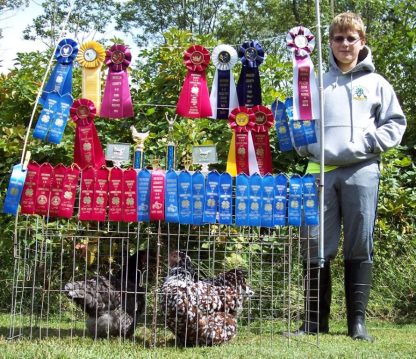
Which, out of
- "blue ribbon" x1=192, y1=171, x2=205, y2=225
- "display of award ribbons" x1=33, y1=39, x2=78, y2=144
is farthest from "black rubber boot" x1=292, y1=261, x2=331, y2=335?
"display of award ribbons" x1=33, y1=39, x2=78, y2=144

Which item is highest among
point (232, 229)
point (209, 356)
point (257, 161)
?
point (257, 161)

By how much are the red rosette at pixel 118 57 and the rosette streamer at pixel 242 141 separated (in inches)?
29.6

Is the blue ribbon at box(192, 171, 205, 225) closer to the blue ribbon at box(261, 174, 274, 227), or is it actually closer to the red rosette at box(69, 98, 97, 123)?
the blue ribbon at box(261, 174, 274, 227)

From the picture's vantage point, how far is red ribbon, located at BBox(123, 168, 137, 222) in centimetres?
369

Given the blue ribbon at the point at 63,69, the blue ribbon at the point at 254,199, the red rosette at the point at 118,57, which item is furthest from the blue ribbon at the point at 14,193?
the blue ribbon at the point at 254,199

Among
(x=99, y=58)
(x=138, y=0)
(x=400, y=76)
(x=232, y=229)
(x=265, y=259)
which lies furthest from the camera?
(x=138, y=0)

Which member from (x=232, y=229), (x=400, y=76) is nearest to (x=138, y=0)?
(x=400, y=76)

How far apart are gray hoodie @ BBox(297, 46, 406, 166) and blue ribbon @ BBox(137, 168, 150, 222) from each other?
1.09 m

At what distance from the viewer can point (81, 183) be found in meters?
3.71

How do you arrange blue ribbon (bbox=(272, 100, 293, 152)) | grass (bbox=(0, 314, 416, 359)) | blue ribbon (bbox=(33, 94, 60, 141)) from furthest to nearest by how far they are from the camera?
1. blue ribbon (bbox=(272, 100, 293, 152))
2. blue ribbon (bbox=(33, 94, 60, 141))
3. grass (bbox=(0, 314, 416, 359))

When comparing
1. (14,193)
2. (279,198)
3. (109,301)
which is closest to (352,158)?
(279,198)

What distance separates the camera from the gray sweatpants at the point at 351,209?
4.18 metres

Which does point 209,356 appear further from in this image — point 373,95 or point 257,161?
point 373,95

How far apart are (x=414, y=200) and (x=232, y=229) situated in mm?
1791
